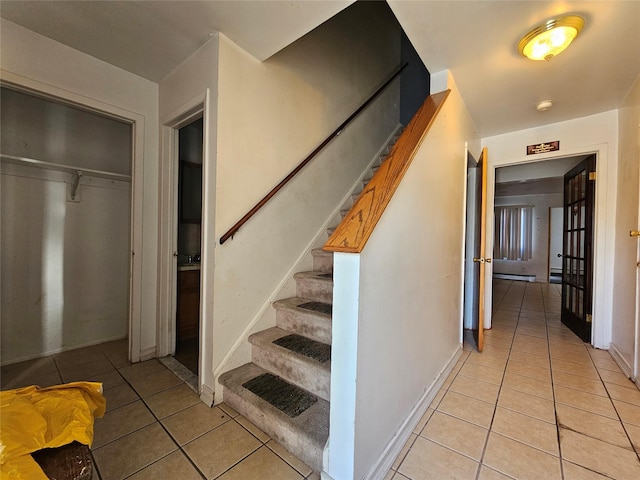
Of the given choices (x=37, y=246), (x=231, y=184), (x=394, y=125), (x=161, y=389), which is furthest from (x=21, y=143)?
(x=394, y=125)

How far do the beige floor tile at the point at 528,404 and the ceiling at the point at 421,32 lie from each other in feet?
7.60

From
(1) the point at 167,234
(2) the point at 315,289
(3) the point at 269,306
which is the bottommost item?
(3) the point at 269,306

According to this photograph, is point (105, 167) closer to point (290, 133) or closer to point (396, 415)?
point (290, 133)

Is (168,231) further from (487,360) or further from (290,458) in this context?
(487,360)

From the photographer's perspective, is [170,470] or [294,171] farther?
[294,171]

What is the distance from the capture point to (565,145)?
2816 mm

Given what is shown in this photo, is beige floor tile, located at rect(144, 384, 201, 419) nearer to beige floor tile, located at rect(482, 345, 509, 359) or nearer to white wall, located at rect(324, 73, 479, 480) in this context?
white wall, located at rect(324, 73, 479, 480)

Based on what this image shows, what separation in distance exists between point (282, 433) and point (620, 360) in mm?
2945

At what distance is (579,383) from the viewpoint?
6.60ft

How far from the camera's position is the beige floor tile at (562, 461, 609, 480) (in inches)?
47.4

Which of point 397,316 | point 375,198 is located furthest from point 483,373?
point 375,198

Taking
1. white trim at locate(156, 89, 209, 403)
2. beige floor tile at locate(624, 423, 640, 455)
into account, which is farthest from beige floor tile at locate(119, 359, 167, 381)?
beige floor tile at locate(624, 423, 640, 455)

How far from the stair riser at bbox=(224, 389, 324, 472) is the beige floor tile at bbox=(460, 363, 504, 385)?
147cm

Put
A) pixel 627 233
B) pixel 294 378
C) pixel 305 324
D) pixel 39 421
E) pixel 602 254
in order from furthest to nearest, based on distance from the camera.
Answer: pixel 602 254 < pixel 627 233 < pixel 305 324 < pixel 294 378 < pixel 39 421
